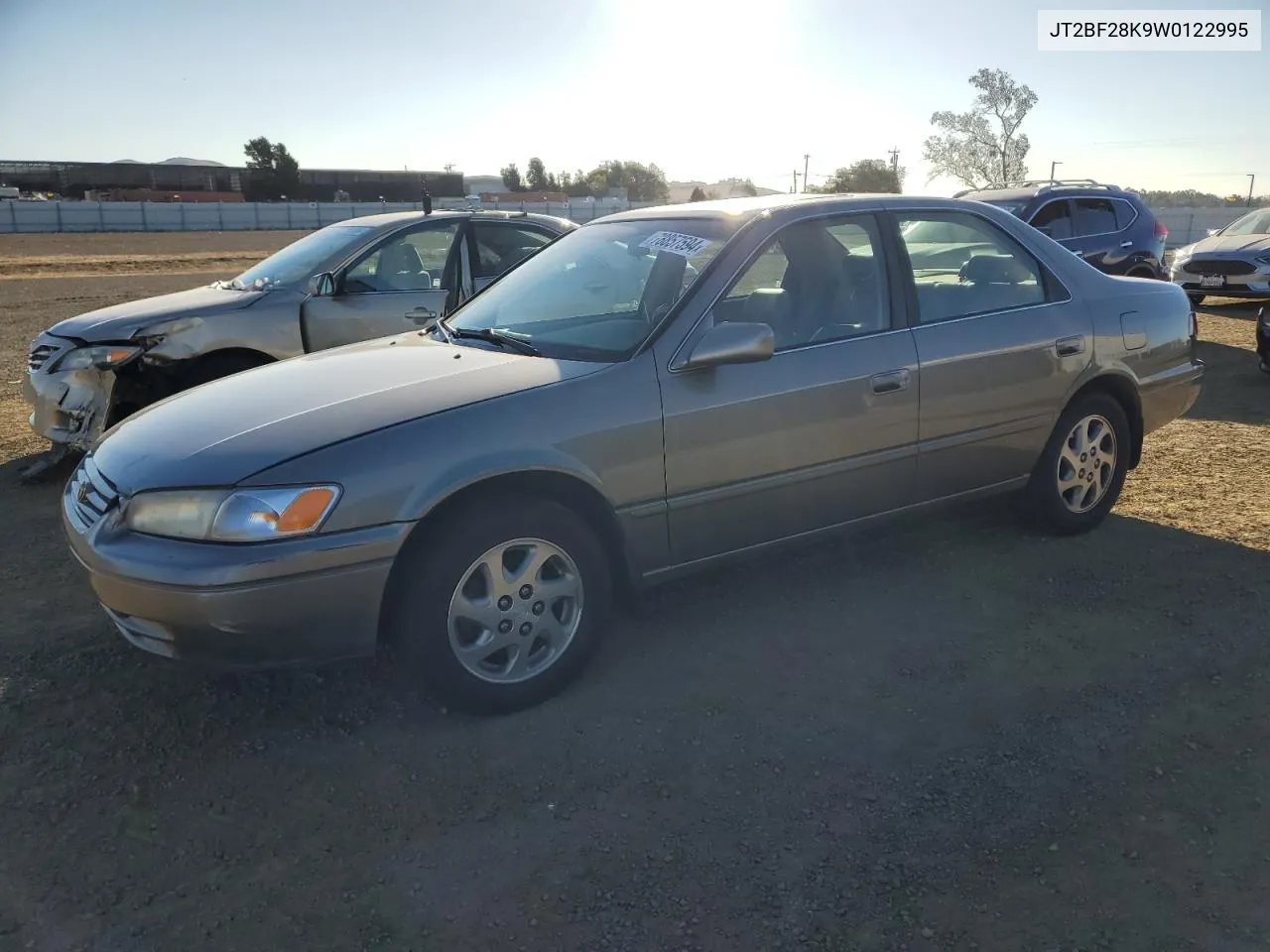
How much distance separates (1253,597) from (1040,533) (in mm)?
977

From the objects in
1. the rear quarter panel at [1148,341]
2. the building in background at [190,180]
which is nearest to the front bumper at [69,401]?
the rear quarter panel at [1148,341]

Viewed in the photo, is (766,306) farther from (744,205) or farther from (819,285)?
(744,205)

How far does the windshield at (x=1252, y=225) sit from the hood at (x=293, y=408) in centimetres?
1418

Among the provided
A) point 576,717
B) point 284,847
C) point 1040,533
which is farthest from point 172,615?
point 1040,533

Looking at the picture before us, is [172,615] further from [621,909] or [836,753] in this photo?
[836,753]

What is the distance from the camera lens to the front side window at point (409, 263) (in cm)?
664

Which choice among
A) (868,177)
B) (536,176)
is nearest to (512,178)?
(536,176)

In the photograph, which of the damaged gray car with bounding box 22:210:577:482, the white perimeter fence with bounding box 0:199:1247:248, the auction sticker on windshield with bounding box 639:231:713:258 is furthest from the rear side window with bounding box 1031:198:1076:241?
the white perimeter fence with bounding box 0:199:1247:248

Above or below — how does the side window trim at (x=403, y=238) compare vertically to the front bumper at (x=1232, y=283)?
above

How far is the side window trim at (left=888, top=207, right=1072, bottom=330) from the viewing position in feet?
13.7

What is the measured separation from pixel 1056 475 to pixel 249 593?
12.0ft

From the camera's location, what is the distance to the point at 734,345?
3.46 meters

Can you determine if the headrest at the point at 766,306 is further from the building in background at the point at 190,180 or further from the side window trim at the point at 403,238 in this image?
the building in background at the point at 190,180

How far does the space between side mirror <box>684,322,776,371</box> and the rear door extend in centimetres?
96
